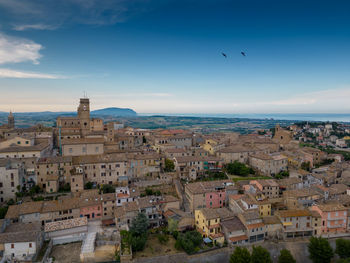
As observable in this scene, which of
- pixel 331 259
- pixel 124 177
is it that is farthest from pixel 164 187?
pixel 331 259

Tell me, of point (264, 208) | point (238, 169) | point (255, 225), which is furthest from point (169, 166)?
point (255, 225)

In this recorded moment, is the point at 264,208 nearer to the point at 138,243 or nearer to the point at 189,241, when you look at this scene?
the point at 189,241

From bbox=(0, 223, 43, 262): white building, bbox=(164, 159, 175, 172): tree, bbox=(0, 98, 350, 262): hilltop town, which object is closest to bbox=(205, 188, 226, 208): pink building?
bbox=(0, 98, 350, 262): hilltop town

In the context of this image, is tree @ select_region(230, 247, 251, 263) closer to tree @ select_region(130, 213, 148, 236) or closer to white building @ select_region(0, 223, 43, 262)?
tree @ select_region(130, 213, 148, 236)

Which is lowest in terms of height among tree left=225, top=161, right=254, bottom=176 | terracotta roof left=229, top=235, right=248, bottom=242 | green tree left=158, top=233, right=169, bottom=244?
green tree left=158, top=233, right=169, bottom=244

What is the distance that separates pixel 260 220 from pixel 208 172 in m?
17.9

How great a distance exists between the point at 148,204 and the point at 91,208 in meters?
8.86

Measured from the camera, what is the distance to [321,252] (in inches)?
1130

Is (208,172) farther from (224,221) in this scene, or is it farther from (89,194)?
(89,194)

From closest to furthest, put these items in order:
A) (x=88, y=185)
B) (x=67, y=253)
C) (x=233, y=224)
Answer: (x=67, y=253) → (x=233, y=224) → (x=88, y=185)

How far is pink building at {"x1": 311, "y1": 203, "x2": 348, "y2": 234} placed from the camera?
34.6m

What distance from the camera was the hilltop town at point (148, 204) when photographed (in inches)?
1208

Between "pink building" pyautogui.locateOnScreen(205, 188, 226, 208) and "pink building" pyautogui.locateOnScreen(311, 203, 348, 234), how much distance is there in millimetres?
14685

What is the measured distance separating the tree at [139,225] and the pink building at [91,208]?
699 cm
